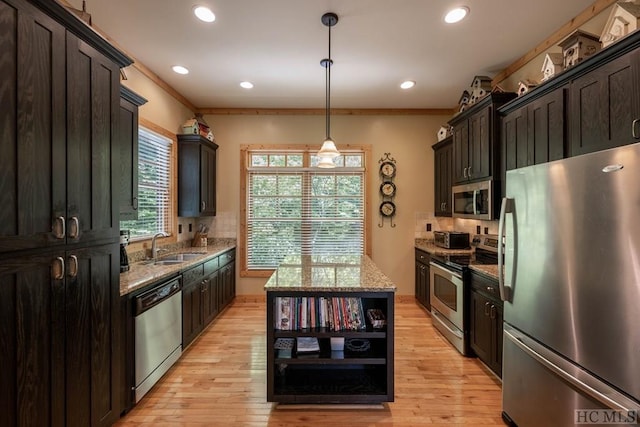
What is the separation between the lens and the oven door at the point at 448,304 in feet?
10.3

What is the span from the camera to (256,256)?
4.92 m

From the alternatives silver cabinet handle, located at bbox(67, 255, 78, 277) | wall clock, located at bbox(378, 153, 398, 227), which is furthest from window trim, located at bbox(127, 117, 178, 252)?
wall clock, located at bbox(378, 153, 398, 227)

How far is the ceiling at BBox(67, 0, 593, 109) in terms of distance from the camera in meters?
2.40

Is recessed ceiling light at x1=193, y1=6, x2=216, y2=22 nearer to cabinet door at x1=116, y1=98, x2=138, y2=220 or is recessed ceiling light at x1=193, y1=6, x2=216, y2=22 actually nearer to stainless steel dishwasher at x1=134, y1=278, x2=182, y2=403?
cabinet door at x1=116, y1=98, x2=138, y2=220

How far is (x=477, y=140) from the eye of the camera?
3.40 metres

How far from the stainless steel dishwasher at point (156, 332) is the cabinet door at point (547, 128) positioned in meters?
3.25

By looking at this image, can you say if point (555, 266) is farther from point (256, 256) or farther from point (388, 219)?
point (256, 256)

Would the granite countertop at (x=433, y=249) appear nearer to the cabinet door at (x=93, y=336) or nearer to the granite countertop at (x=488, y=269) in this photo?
the granite countertop at (x=488, y=269)

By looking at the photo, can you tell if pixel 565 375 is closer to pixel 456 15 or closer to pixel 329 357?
pixel 329 357

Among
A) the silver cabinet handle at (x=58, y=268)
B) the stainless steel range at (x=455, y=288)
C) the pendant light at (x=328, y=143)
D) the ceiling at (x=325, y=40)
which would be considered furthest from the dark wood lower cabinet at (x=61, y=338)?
the stainless steel range at (x=455, y=288)

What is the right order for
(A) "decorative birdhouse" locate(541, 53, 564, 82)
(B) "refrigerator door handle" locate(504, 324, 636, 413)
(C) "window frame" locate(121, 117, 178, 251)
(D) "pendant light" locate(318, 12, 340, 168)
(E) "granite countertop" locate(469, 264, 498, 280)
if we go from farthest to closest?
(C) "window frame" locate(121, 117, 178, 251) → (E) "granite countertop" locate(469, 264, 498, 280) → (D) "pendant light" locate(318, 12, 340, 168) → (A) "decorative birdhouse" locate(541, 53, 564, 82) → (B) "refrigerator door handle" locate(504, 324, 636, 413)

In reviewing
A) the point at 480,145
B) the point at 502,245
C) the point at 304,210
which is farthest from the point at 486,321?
the point at 304,210

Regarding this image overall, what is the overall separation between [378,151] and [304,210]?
4.93ft

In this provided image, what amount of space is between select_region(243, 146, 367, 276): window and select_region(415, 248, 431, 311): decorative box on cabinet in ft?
2.98
